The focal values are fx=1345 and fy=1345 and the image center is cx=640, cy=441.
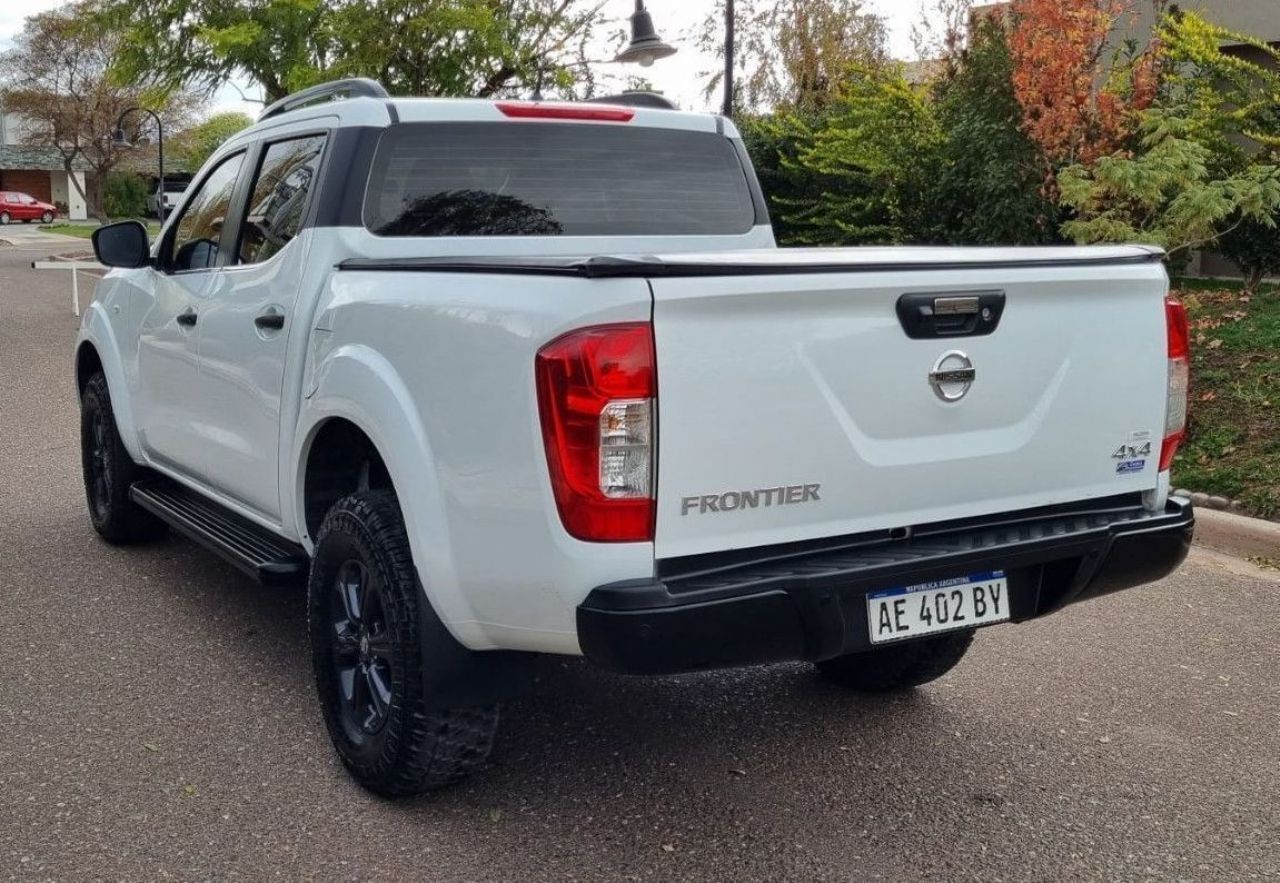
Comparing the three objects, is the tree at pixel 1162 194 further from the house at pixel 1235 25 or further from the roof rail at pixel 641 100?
the house at pixel 1235 25

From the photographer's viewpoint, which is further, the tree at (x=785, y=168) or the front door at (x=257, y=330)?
the tree at (x=785, y=168)

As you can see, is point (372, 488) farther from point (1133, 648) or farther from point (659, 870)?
point (1133, 648)

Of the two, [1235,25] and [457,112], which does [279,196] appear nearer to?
[457,112]

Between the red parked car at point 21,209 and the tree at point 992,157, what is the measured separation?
64192mm

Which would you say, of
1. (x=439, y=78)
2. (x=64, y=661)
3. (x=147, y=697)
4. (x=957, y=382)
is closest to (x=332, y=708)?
(x=147, y=697)

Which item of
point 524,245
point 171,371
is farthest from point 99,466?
point 524,245

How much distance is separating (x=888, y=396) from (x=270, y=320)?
2.05 meters

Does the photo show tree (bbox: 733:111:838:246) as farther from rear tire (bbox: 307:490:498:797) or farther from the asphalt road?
rear tire (bbox: 307:490:498:797)

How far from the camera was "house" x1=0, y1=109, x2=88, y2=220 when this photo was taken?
81.6 meters

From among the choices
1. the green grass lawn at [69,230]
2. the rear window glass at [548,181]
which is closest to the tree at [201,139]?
the green grass lawn at [69,230]

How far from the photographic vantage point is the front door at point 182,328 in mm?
4969

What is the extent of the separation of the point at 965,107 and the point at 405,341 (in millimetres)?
11102

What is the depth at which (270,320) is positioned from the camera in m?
4.24

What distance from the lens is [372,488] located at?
3980 millimetres
